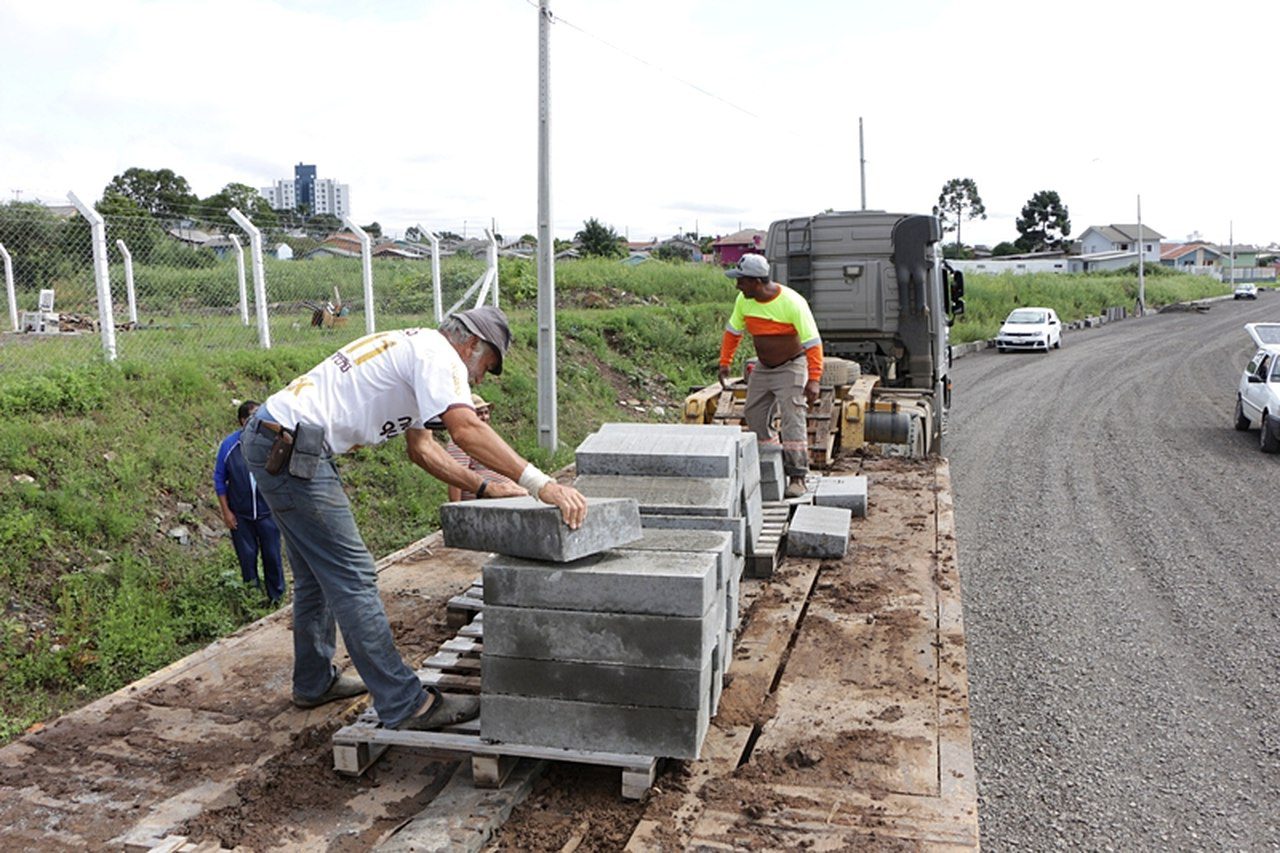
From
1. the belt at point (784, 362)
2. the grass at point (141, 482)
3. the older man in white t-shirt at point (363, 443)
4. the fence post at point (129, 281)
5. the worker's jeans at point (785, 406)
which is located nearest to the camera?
the older man in white t-shirt at point (363, 443)

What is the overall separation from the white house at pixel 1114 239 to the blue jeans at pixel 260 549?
10089 cm

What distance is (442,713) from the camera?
11.8ft

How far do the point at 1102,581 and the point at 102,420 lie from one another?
7.92m

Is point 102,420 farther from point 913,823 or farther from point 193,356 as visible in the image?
point 913,823

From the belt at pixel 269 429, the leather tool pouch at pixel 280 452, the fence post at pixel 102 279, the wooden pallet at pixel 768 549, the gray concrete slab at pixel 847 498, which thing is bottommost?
the wooden pallet at pixel 768 549

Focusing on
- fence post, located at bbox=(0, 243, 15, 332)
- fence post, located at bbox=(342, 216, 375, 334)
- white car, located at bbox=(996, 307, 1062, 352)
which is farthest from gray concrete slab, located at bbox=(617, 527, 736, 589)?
white car, located at bbox=(996, 307, 1062, 352)

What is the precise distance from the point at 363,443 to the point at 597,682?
130 centimetres

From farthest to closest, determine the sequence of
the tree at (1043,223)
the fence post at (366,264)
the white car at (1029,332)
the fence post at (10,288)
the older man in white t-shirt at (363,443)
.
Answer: the tree at (1043,223) → the white car at (1029,332) → the fence post at (10,288) → the fence post at (366,264) → the older man in white t-shirt at (363,443)

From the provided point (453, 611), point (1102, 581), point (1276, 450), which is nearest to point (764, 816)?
point (453, 611)

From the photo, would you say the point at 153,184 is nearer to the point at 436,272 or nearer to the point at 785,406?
the point at 436,272

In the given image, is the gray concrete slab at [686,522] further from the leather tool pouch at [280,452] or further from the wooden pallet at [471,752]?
the leather tool pouch at [280,452]

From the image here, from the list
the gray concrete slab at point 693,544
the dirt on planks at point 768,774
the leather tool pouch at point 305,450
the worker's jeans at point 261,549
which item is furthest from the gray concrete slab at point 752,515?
the worker's jeans at point 261,549

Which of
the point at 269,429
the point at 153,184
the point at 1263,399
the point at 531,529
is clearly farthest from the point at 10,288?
the point at 153,184

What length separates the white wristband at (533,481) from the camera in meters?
3.37
